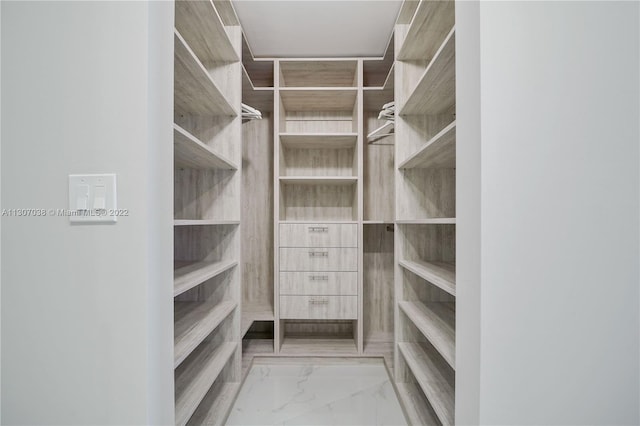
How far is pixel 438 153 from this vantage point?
5.05ft

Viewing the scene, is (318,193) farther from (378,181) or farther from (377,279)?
(377,279)

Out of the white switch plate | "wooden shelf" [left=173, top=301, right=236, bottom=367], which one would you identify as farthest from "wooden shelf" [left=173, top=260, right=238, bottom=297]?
the white switch plate

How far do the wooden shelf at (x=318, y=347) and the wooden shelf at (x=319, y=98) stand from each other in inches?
74.0

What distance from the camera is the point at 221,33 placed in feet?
5.48

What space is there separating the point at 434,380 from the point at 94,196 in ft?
5.08

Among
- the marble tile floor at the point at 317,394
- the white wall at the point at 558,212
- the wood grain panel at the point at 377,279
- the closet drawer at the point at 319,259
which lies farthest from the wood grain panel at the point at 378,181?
the white wall at the point at 558,212

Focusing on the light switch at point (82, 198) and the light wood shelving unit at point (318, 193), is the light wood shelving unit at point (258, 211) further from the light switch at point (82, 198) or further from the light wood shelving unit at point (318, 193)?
the light switch at point (82, 198)

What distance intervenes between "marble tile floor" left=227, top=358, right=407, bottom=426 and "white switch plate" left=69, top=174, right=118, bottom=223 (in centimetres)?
132

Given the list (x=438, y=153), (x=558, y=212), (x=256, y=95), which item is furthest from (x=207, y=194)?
(x=558, y=212)

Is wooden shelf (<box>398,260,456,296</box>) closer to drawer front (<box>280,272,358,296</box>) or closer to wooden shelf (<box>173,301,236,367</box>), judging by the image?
drawer front (<box>280,272,358,296</box>)

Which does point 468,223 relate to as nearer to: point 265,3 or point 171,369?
point 171,369

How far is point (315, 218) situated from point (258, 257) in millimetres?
592

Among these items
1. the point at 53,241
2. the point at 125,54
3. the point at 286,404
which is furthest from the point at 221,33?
the point at 286,404

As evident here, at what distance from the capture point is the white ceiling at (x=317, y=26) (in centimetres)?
183
